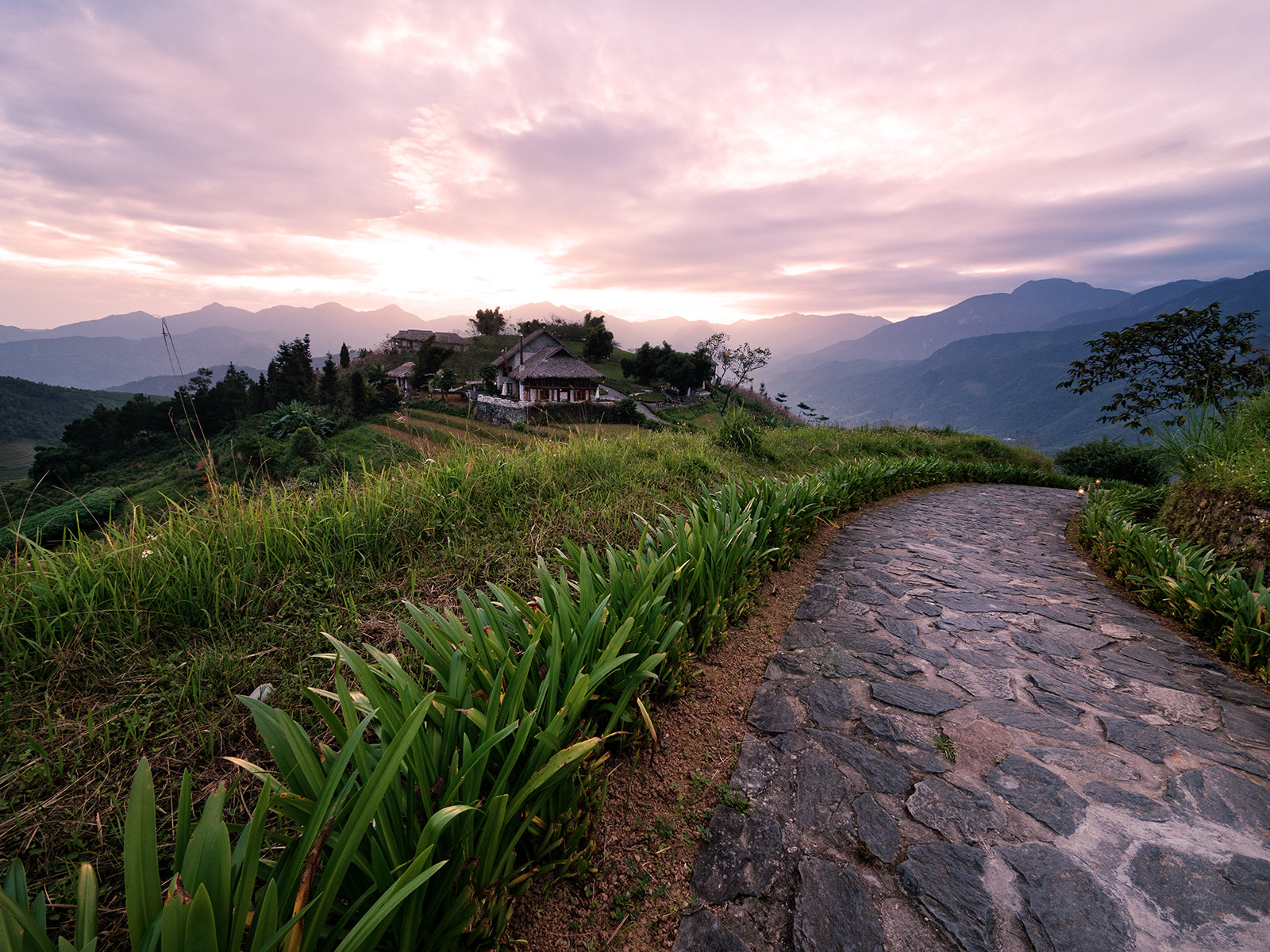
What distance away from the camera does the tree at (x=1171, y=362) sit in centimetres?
1054

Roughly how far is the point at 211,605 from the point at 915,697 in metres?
3.48

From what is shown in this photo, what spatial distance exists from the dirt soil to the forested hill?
2834 inches

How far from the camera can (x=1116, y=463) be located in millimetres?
13953

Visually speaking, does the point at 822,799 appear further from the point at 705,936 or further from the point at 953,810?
the point at 705,936

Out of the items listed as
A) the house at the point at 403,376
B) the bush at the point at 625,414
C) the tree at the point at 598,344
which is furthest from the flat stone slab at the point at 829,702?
the tree at the point at 598,344

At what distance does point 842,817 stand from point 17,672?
314 cm

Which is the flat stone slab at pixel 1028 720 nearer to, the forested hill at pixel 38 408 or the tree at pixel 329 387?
the tree at pixel 329 387

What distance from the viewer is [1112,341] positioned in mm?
12656

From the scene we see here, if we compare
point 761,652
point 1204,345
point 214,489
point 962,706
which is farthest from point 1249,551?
point 1204,345

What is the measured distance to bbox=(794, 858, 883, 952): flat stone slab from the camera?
132cm

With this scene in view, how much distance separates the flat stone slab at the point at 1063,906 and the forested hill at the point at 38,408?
7314cm

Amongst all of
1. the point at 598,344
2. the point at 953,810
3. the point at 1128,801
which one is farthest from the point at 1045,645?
the point at 598,344

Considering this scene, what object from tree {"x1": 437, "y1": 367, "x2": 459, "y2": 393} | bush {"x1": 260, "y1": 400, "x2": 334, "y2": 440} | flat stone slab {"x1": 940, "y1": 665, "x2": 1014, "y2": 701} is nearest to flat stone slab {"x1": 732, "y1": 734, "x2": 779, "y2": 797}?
flat stone slab {"x1": 940, "y1": 665, "x2": 1014, "y2": 701}

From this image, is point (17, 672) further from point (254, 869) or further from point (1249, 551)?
point (1249, 551)
